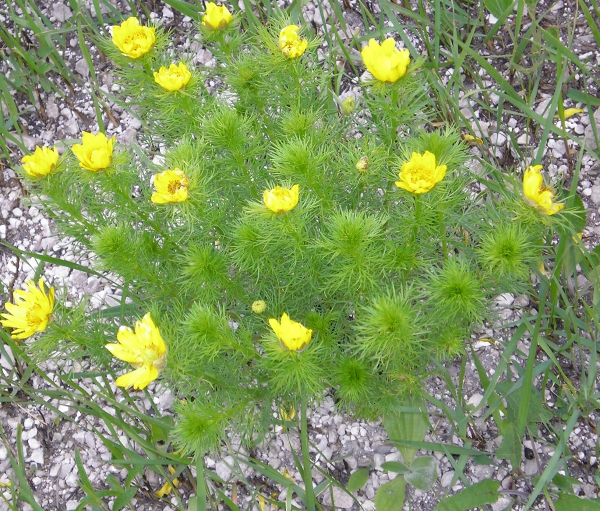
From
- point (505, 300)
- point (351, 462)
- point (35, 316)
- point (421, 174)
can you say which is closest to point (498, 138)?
point (505, 300)

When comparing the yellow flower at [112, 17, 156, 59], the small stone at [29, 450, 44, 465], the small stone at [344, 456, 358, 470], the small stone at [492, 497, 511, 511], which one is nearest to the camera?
the yellow flower at [112, 17, 156, 59]

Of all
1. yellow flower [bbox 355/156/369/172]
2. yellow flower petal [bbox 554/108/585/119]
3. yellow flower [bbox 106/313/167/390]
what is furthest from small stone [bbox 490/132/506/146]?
Answer: yellow flower [bbox 106/313/167/390]

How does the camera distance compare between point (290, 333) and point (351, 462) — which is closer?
point (290, 333)

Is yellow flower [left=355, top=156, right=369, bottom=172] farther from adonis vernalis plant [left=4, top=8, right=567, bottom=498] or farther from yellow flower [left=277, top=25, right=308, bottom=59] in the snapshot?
yellow flower [left=277, top=25, right=308, bottom=59]

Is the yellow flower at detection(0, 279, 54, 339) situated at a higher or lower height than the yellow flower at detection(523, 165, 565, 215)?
lower

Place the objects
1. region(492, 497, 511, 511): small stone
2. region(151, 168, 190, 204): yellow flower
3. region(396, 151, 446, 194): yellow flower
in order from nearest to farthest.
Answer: region(396, 151, 446, 194): yellow flower
region(151, 168, 190, 204): yellow flower
region(492, 497, 511, 511): small stone

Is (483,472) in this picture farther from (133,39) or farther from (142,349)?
(133,39)
